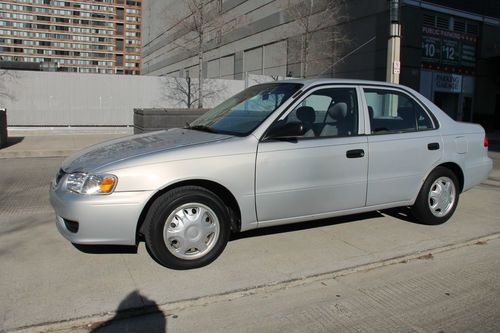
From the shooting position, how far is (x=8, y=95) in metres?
17.9

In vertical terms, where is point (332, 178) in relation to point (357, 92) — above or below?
below

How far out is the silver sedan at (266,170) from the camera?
12.7ft

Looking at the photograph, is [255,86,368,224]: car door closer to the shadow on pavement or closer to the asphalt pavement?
the asphalt pavement

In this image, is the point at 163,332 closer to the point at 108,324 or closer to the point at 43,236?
the point at 108,324

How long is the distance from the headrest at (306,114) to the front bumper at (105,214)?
1762mm

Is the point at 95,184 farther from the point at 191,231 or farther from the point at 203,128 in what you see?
the point at 203,128

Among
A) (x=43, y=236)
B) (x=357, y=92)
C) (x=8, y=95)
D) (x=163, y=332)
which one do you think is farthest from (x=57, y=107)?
(x=163, y=332)

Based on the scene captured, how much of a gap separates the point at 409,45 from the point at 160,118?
14.1 metres

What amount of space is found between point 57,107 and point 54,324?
1702 centimetres

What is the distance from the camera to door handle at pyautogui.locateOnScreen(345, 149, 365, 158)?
4.72 m

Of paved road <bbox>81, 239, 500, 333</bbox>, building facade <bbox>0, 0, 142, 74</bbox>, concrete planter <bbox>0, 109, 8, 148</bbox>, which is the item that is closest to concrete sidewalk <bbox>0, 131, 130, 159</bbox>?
concrete planter <bbox>0, 109, 8, 148</bbox>

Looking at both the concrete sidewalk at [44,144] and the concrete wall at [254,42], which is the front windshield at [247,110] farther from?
the concrete wall at [254,42]

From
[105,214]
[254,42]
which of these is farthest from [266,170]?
[254,42]

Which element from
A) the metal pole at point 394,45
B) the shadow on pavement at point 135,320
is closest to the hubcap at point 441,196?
the shadow on pavement at point 135,320
